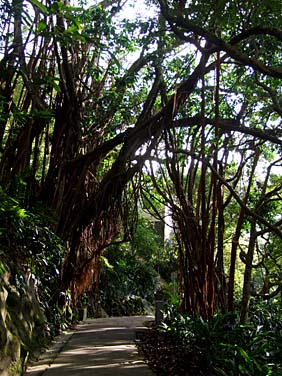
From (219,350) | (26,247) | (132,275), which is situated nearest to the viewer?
(219,350)

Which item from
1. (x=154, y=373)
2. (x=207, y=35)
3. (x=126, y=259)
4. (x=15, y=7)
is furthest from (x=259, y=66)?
(x=126, y=259)

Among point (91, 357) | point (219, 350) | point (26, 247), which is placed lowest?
point (91, 357)

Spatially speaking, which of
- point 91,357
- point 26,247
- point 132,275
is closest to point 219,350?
point 91,357

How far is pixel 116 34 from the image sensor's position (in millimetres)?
6590

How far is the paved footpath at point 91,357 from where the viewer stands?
452cm

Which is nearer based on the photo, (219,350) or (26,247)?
(219,350)

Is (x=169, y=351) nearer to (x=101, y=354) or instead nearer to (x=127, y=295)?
(x=101, y=354)

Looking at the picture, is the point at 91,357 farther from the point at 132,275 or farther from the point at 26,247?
the point at 132,275

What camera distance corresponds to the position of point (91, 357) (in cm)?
538

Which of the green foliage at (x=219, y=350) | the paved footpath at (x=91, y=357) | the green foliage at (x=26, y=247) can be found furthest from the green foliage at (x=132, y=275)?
the green foliage at (x=219, y=350)

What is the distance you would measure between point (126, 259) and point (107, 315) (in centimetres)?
179

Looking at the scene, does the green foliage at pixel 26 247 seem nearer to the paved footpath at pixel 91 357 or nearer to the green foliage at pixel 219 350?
the paved footpath at pixel 91 357

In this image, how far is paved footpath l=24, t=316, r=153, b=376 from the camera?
14.8 ft

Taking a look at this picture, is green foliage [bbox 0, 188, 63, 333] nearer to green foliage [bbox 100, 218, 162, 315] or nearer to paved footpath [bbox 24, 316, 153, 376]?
paved footpath [bbox 24, 316, 153, 376]
